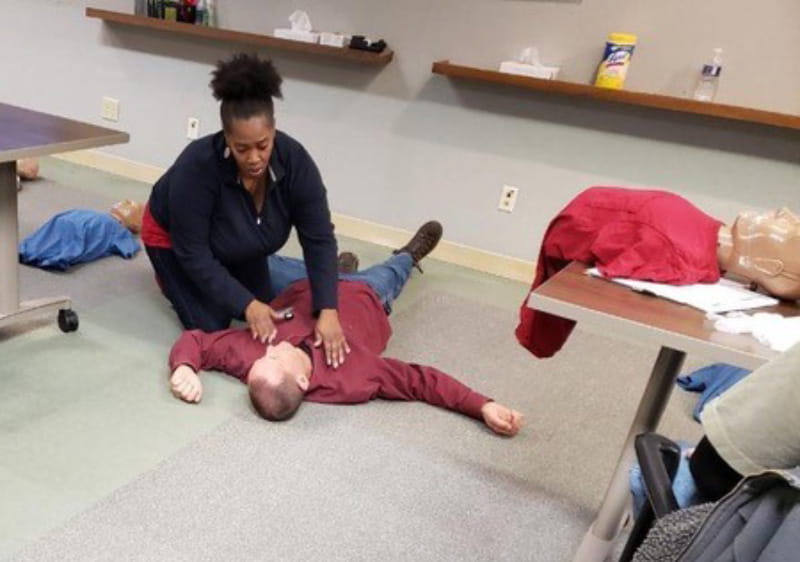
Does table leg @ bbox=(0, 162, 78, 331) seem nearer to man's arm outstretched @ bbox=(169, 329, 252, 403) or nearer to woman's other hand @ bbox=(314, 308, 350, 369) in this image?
man's arm outstretched @ bbox=(169, 329, 252, 403)

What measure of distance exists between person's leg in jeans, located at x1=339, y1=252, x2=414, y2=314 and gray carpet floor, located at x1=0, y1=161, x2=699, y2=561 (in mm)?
140

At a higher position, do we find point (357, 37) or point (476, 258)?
point (357, 37)

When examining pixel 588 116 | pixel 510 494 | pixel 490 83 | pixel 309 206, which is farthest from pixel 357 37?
pixel 510 494

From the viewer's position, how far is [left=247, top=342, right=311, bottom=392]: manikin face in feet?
6.09

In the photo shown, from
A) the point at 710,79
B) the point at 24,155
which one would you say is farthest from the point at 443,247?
the point at 24,155

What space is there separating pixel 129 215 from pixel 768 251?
2.57 metres

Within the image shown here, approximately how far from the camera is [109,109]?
3.94m

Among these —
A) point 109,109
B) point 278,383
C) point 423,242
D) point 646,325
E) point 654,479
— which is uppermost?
point 646,325

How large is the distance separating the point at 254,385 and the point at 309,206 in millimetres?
546

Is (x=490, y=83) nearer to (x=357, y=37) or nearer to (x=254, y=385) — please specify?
(x=357, y=37)

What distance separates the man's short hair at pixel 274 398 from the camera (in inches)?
72.1

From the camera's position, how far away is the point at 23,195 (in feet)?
10.9

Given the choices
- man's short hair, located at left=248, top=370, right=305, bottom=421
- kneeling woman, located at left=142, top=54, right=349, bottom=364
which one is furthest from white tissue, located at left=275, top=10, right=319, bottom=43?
man's short hair, located at left=248, top=370, right=305, bottom=421

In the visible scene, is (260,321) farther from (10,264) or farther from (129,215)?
(129,215)
